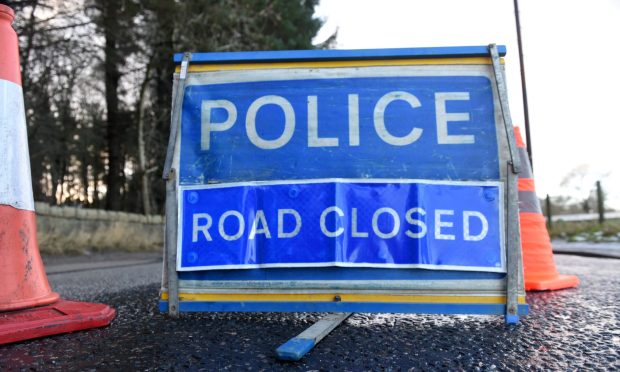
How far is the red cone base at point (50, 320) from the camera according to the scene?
2215 mm

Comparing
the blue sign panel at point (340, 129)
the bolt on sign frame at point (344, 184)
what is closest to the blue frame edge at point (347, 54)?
the bolt on sign frame at point (344, 184)

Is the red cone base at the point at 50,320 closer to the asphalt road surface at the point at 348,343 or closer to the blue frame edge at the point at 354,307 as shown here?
the asphalt road surface at the point at 348,343

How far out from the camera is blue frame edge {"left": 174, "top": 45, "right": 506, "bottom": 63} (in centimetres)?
266

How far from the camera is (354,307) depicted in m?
2.46

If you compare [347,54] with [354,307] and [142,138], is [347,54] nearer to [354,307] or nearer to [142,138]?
[354,307]

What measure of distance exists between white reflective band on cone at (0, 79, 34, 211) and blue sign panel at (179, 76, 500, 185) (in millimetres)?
912

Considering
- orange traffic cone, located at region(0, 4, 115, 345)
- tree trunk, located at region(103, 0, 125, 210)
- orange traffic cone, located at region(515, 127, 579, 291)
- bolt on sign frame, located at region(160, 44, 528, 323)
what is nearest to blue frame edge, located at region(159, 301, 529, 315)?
bolt on sign frame, located at region(160, 44, 528, 323)

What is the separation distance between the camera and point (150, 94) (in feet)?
66.1

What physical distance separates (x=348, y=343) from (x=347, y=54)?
62.1 inches

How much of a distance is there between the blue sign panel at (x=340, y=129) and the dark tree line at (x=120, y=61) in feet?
35.8

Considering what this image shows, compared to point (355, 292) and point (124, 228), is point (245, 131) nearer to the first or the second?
point (355, 292)

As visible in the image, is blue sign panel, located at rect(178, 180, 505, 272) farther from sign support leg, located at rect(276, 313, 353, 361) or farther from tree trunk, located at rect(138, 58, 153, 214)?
tree trunk, located at rect(138, 58, 153, 214)

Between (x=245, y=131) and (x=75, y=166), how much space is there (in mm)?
29510

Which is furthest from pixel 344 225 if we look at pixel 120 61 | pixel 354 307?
pixel 120 61
